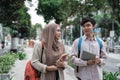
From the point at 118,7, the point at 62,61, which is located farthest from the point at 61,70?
the point at 118,7

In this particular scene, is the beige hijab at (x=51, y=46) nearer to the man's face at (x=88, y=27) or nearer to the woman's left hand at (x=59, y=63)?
the woman's left hand at (x=59, y=63)

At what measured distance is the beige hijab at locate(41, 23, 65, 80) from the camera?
6.03 meters

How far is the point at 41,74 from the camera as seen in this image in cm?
614

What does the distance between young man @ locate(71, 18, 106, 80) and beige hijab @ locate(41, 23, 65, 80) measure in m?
0.43

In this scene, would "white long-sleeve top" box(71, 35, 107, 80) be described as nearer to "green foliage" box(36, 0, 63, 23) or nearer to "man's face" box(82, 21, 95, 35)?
"man's face" box(82, 21, 95, 35)

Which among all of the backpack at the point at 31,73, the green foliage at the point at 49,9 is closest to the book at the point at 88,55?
the backpack at the point at 31,73

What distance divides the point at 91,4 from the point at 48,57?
19622mm

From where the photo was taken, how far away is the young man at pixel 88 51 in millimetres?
6480

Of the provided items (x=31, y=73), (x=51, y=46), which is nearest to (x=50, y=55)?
(x=51, y=46)

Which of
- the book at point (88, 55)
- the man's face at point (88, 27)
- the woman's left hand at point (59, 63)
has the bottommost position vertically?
the woman's left hand at point (59, 63)

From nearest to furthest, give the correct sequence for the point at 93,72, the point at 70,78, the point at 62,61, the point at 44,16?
1. the point at 62,61
2. the point at 93,72
3. the point at 70,78
4. the point at 44,16

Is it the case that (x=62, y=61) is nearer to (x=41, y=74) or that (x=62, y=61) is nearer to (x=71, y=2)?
(x=41, y=74)

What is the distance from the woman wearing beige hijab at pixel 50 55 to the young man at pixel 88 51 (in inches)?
16.2

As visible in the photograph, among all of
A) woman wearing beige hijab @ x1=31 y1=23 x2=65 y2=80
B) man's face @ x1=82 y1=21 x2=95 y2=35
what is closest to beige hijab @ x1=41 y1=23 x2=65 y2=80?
woman wearing beige hijab @ x1=31 y1=23 x2=65 y2=80
